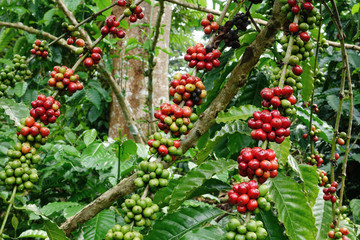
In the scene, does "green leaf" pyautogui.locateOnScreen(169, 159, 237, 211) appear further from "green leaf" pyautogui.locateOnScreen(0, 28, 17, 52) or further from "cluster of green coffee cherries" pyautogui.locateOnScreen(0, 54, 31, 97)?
"green leaf" pyautogui.locateOnScreen(0, 28, 17, 52)

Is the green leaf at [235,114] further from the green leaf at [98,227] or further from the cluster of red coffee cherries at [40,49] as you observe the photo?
the cluster of red coffee cherries at [40,49]

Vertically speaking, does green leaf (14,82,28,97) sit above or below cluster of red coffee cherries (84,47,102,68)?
below

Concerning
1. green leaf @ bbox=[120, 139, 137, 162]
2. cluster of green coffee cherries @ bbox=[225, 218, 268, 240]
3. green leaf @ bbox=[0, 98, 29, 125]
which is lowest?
green leaf @ bbox=[120, 139, 137, 162]

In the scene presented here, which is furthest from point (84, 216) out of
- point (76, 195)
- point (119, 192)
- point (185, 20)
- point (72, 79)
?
point (185, 20)

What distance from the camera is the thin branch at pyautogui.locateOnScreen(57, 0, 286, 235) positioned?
897 millimetres

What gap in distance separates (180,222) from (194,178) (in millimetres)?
145

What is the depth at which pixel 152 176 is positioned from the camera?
822mm

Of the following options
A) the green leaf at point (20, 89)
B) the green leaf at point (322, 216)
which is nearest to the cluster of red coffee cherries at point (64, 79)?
the green leaf at point (322, 216)

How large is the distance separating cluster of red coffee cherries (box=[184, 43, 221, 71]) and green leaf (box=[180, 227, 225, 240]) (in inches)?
21.3

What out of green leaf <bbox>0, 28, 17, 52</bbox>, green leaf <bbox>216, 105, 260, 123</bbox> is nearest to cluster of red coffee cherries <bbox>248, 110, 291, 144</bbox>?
green leaf <bbox>216, 105, 260, 123</bbox>

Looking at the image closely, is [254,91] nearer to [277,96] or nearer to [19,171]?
[277,96]

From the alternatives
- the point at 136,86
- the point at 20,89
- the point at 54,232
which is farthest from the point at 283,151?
the point at 136,86

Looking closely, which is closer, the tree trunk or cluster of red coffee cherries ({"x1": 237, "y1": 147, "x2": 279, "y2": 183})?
cluster of red coffee cherries ({"x1": 237, "y1": 147, "x2": 279, "y2": 183})

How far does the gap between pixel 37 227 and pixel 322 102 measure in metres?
2.71
